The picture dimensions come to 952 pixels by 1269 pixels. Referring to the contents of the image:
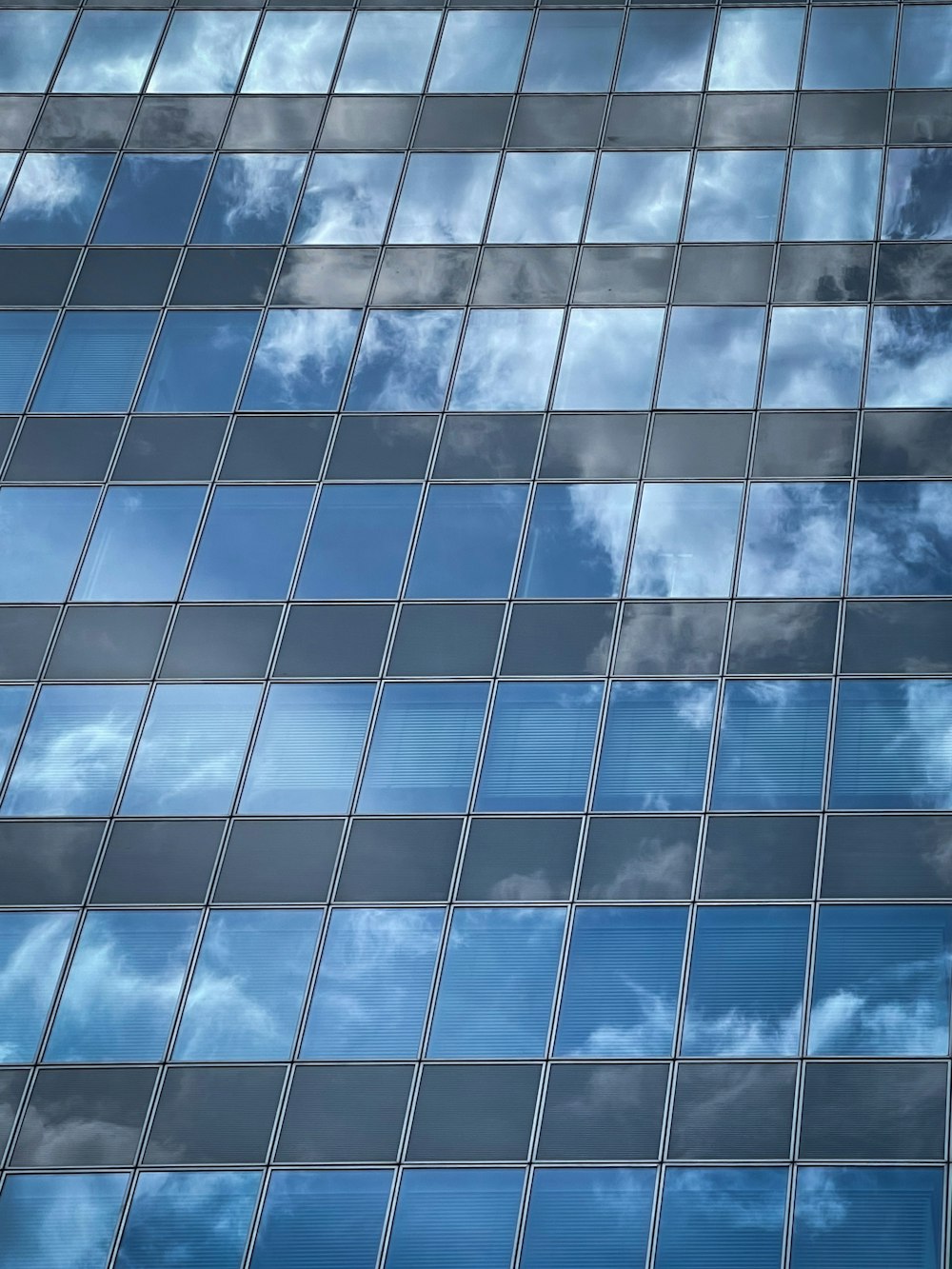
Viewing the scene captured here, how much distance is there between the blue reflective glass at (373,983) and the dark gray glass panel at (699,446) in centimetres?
1068

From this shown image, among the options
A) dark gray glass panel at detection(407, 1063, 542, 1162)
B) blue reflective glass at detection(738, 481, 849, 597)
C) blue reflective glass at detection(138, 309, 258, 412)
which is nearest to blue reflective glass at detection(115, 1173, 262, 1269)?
dark gray glass panel at detection(407, 1063, 542, 1162)

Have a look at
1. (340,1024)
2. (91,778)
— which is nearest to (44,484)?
(91,778)

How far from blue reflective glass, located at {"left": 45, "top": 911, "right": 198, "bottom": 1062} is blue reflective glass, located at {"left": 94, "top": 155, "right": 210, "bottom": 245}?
1652 cm

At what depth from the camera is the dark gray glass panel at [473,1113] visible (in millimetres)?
31000

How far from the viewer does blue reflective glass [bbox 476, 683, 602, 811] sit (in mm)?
34219

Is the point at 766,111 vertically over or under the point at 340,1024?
over

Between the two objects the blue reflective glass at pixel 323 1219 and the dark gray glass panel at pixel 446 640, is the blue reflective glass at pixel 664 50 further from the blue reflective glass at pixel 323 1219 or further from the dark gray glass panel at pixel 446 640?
the blue reflective glass at pixel 323 1219

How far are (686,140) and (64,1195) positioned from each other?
26184mm

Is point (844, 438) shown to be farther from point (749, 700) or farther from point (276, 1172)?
point (276, 1172)

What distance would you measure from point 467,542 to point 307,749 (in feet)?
18.0

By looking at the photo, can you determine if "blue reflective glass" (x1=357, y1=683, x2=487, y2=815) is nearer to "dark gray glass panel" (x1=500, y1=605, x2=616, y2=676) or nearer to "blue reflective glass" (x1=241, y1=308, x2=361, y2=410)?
"dark gray glass panel" (x1=500, y1=605, x2=616, y2=676)

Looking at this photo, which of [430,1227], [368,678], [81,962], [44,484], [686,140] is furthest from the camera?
[686,140]

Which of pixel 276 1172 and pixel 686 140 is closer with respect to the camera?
pixel 276 1172

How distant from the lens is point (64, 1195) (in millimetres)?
31031
